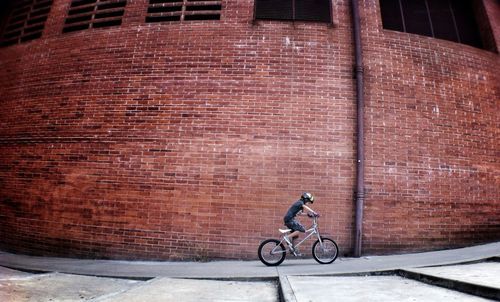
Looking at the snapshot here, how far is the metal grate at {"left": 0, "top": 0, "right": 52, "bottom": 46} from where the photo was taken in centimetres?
809

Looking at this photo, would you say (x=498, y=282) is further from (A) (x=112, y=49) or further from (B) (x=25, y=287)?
(A) (x=112, y=49)

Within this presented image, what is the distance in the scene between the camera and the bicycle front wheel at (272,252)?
5.51 meters

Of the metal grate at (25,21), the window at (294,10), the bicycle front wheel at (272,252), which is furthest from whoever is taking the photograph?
the metal grate at (25,21)

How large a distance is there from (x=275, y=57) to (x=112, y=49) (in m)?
3.64

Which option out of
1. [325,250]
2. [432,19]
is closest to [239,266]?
[325,250]

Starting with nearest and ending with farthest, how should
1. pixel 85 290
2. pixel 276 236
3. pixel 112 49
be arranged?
pixel 85 290 → pixel 276 236 → pixel 112 49

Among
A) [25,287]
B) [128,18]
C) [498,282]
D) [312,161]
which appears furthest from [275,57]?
[25,287]

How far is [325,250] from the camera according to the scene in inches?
220

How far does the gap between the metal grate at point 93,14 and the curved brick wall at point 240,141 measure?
0.42m

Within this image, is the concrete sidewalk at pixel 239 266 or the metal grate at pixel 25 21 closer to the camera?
the concrete sidewalk at pixel 239 266

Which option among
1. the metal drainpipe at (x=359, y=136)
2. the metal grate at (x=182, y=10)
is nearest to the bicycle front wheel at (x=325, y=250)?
the metal drainpipe at (x=359, y=136)

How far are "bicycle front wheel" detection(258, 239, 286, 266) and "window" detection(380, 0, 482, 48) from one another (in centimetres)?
545

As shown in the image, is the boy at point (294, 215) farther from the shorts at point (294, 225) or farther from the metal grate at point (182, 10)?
the metal grate at point (182, 10)

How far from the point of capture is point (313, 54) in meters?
6.62
